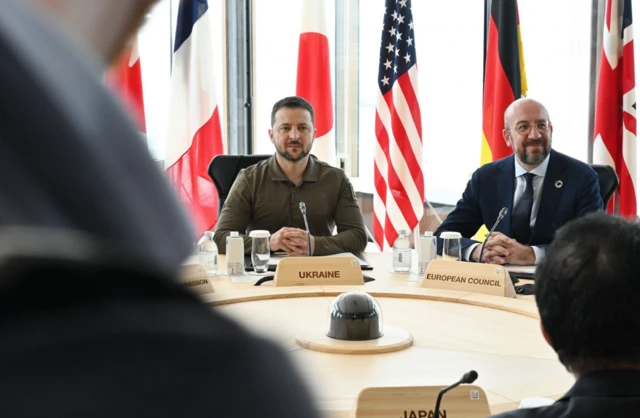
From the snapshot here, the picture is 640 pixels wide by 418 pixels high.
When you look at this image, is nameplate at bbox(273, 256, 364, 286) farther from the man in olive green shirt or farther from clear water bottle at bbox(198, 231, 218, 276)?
the man in olive green shirt

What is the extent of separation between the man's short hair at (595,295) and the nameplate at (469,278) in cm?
157

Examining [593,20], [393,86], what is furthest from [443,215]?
[593,20]

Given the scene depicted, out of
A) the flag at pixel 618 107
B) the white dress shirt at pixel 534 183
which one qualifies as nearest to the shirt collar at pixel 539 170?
the white dress shirt at pixel 534 183

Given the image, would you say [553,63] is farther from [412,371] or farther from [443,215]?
[412,371]

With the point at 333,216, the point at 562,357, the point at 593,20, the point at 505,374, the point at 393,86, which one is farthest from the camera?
the point at 393,86

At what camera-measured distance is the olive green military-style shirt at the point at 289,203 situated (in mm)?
4301

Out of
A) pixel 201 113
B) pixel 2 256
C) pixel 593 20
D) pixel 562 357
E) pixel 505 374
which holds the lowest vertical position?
pixel 505 374

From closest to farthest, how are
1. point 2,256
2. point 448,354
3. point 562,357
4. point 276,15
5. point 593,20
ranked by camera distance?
point 2,256, point 562,357, point 448,354, point 593,20, point 276,15

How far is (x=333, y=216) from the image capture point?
4508 millimetres

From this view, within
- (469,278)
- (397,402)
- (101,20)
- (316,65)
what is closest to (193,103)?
(316,65)

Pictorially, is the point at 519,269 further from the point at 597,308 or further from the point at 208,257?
the point at 597,308

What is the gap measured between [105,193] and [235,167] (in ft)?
14.5

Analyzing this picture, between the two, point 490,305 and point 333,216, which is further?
point 333,216

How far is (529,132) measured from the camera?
423cm
